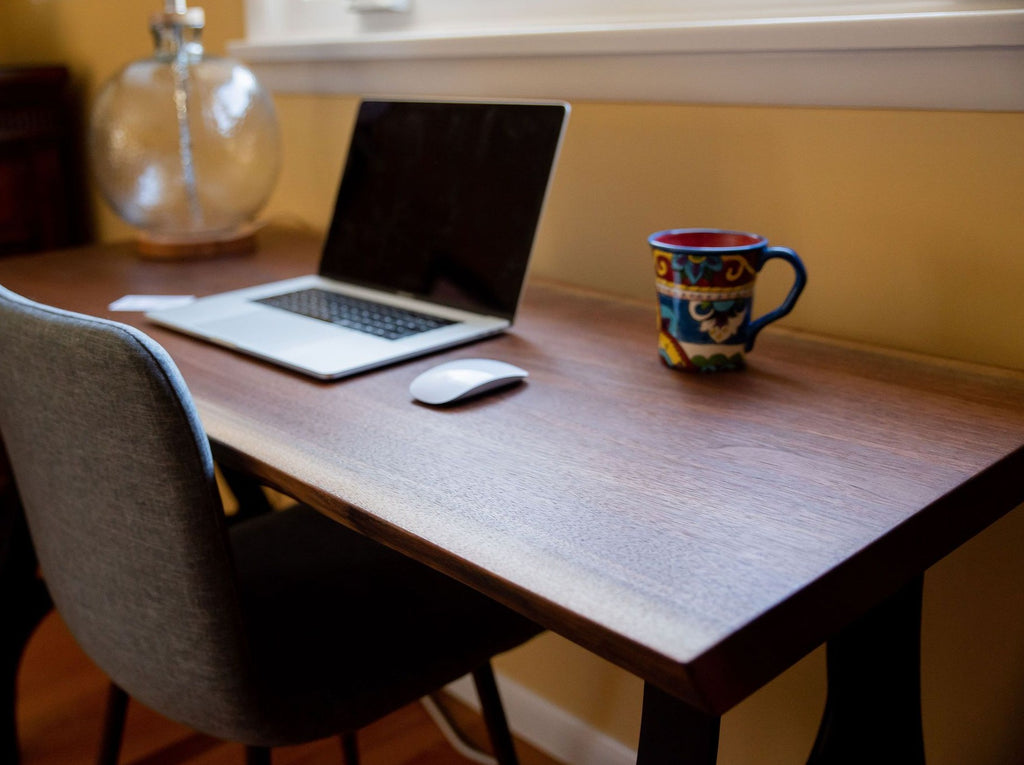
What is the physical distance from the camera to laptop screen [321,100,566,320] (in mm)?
1019

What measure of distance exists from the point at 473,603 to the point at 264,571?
0.23 m

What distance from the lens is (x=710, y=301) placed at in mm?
842

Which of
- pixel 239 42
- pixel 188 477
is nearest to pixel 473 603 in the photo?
pixel 188 477

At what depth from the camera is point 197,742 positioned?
4.84 ft

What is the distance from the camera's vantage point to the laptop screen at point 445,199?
40.1 inches

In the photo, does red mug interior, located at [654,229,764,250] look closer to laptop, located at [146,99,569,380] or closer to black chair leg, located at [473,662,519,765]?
laptop, located at [146,99,569,380]

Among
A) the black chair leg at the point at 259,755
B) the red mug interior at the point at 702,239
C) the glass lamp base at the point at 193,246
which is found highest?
the red mug interior at the point at 702,239

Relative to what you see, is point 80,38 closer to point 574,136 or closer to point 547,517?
point 574,136

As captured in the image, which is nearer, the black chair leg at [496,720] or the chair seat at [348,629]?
the chair seat at [348,629]

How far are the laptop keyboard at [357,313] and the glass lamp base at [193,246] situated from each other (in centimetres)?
30

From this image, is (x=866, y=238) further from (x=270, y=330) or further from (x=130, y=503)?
(x=130, y=503)

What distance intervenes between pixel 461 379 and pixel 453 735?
0.89 meters

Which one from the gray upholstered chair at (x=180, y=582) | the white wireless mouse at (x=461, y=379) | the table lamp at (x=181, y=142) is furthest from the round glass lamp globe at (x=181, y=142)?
the white wireless mouse at (x=461, y=379)

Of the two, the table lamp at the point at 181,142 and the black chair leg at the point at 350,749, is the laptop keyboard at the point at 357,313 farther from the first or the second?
the black chair leg at the point at 350,749
